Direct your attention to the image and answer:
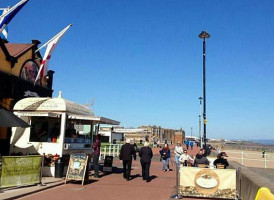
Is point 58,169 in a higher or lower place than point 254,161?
higher

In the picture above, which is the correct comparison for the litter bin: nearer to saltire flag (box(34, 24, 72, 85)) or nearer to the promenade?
the promenade

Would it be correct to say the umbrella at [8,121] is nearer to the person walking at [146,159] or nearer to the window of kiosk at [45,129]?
the window of kiosk at [45,129]

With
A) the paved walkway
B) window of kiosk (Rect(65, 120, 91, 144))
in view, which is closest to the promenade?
the paved walkway

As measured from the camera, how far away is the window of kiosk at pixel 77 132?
594 inches

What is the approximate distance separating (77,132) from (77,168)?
17.0 feet

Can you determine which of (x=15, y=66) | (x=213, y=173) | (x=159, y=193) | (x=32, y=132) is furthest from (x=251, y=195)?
(x=15, y=66)

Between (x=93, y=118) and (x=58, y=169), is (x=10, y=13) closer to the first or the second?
(x=93, y=118)

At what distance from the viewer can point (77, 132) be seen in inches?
688

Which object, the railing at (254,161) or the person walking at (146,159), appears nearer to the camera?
the person walking at (146,159)

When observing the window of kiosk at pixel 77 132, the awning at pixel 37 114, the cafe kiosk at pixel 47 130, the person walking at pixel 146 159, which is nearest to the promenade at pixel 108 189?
the person walking at pixel 146 159

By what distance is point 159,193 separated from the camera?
10992 millimetres

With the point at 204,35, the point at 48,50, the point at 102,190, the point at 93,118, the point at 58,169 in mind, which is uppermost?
the point at 204,35

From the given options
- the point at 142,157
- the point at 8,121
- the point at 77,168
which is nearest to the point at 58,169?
the point at 77,168

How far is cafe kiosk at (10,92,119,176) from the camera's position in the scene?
13961 mm
